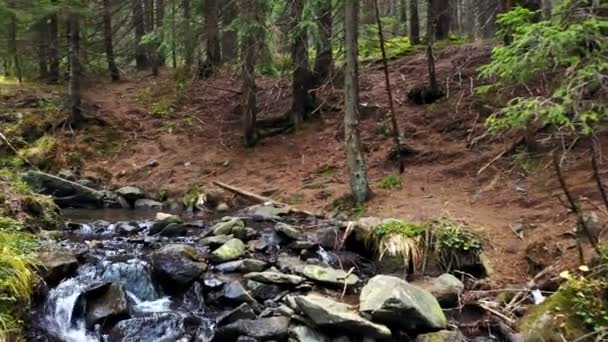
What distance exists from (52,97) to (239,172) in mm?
7879

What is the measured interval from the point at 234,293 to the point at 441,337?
2396 mm

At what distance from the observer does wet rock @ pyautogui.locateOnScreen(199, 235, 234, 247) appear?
7.90 m

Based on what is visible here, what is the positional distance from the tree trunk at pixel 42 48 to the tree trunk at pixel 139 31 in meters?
3.03

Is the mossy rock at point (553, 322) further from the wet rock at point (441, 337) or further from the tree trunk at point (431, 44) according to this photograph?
the tree trunk at point (431, 44)

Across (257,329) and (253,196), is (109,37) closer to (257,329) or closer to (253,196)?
(253,196)

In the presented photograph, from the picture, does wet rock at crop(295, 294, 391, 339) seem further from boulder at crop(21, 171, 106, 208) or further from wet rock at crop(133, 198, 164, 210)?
boulder at crop(21, 171, 106, 208)

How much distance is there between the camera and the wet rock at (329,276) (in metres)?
6.77

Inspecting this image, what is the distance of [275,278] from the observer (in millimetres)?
6715

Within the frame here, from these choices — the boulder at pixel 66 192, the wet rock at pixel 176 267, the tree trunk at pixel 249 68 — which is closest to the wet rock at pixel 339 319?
the wet rock at pixel 176 267

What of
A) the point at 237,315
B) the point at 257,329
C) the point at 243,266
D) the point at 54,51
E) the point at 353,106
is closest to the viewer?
the point at 257,329

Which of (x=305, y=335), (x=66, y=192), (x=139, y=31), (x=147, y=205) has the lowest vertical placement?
(x=147, y=205)

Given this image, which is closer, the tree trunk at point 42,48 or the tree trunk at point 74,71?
the tree trunk at point 74,71

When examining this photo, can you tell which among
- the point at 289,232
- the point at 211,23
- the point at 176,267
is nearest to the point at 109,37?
the point at 211,23

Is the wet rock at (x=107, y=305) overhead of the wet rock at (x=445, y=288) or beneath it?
overhead
